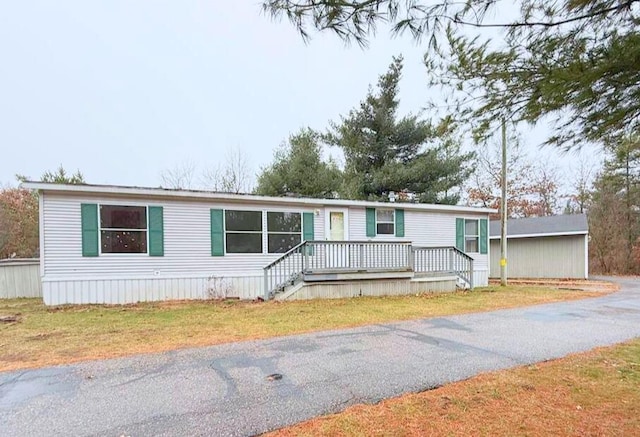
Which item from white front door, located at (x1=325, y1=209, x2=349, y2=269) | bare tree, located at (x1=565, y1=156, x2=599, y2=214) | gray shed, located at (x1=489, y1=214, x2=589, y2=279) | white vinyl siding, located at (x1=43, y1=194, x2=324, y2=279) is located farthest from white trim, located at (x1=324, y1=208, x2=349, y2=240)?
bare tree, located at (x1=565, y1=156, x2=599, y2=214)

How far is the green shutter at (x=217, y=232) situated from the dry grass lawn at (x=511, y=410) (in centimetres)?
Answer: 785

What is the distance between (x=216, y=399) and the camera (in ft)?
11.5

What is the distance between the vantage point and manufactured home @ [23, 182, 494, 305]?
29.8 feet

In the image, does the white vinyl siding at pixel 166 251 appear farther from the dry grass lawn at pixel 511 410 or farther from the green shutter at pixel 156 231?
the dry grass lawn at pixel 511 410

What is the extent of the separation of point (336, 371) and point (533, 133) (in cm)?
315

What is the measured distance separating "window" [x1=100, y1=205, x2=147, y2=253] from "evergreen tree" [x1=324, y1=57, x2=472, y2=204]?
1097 centimetres

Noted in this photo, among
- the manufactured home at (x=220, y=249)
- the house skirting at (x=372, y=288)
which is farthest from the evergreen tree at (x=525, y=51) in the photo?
the house skirting at (x=372, y=288)

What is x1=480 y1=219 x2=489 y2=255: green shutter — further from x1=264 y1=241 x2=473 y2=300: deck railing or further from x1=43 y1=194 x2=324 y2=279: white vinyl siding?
x1=43 y1=194 x2=324 y2=279: white vinyl siding

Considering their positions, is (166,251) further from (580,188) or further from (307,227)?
(580,188)

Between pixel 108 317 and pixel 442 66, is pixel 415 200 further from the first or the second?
pixel 442 66

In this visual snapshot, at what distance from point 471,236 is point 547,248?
730 cm

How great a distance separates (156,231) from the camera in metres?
9.83

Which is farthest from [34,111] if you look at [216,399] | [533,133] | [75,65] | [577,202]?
[577,202]

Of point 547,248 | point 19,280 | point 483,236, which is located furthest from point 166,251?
point 547,248
